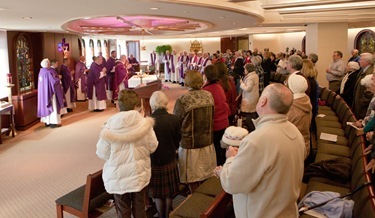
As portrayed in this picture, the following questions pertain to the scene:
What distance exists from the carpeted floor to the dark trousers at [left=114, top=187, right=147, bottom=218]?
2.54 ft

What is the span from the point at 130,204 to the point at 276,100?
6.02 feet

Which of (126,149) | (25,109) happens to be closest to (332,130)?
(126,149)

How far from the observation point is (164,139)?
321 centimetres

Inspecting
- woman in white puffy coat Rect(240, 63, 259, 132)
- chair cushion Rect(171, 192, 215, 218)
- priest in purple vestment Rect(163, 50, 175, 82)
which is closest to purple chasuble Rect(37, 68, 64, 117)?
woman in white puffy coat Rect(240, 63, 259, 132)

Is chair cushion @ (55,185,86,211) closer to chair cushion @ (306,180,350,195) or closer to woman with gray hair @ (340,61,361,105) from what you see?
chair cushion @ (306,180,350,195)

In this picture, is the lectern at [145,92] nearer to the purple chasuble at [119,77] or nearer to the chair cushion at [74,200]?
the purple chasuble at [119,77]

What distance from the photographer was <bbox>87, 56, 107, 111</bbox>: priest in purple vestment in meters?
10.1

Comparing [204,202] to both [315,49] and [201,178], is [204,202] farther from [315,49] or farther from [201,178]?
[315,49]

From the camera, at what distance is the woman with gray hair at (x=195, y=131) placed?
3.49m

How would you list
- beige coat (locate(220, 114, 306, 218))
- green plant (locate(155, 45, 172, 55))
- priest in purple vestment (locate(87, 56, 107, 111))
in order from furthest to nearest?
green plant (locate(155, 45, 172, 55))
priest in purple vestment (locate(87, 56, 107, 111))
beige coat (locate(220, 114, 306, 218))

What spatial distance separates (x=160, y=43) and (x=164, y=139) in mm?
19079

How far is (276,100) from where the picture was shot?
1788 millimetres

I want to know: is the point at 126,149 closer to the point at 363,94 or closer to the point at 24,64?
the point at 363,94

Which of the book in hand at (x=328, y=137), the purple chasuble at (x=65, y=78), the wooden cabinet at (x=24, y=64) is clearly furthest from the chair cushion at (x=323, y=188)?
the purple chasuble at (x=65, y=78)
